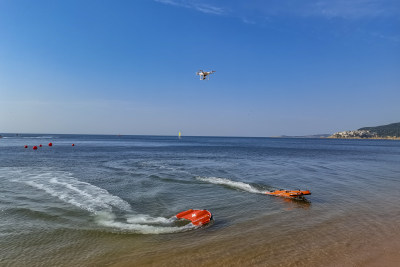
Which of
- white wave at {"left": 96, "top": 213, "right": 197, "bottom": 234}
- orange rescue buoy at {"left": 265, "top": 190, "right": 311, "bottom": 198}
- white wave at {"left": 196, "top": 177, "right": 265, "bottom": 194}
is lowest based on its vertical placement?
white wave at {"left": 96, "top": 213, "right": 197, "bottom": 234}

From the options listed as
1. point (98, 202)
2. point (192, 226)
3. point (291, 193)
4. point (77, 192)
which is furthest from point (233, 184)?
point (77, 192)

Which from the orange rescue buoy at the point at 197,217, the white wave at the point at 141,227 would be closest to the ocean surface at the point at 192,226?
the white wave at the point at 141,227

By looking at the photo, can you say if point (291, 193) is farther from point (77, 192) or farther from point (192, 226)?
point (77, 192)

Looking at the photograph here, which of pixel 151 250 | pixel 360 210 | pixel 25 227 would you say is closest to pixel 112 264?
pixel 151 250

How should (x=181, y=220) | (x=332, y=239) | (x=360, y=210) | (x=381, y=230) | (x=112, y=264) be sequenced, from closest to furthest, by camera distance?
(x=112, y=264) → (x=332, y=239) → (x=381, y=230) → (x=181, y=220) → (x=360, y=210)

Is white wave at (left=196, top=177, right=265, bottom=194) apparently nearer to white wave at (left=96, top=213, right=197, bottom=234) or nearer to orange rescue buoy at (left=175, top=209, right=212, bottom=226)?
Answer: orange rescue buoy at (left=175, top=209, right=212, bottom=226)

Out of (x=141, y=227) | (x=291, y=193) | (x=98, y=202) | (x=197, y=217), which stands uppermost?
(x=291, y=193)

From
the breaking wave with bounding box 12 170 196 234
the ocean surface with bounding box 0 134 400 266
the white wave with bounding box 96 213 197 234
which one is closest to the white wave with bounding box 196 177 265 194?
the ocean surface with bounding box 0 134 400 266

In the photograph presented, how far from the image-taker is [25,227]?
12570mm

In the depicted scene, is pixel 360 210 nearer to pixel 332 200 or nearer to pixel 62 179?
pixel 332 200

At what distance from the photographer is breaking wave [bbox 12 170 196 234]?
1283 cm

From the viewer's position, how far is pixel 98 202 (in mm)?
17203

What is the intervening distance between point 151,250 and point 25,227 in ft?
23.3

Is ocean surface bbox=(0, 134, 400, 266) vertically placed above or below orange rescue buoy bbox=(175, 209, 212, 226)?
below
